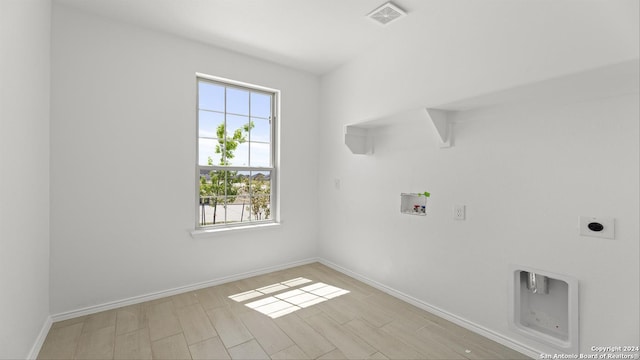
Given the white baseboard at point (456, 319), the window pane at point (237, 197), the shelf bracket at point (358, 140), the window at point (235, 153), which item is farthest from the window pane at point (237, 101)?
the white baseboard at point (456, 319)

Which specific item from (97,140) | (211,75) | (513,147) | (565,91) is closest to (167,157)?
(97,140)

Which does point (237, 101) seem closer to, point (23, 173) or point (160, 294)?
point (23, 173)

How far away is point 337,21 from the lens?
2.46 m

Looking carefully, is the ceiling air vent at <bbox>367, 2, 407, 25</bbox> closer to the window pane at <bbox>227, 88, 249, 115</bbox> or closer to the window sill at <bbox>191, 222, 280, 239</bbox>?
the window pane at <bbox>227, 88, 249, 115</bbox>

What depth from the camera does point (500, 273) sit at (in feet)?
6.47

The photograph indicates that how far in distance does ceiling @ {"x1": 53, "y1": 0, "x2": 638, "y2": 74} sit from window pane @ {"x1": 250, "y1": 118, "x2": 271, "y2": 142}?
751 mm

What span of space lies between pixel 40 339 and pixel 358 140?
2.99 meters

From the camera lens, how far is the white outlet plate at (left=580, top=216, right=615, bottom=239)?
5.02ft

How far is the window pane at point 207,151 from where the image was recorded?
2.97 meters

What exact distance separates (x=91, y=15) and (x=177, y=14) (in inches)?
28.2

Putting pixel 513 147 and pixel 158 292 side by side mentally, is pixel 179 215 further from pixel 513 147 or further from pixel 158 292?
pixel 513 147

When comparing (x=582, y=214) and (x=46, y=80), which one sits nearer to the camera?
(x=582, y=214)

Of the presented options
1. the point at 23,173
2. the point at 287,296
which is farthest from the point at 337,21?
the point at 287,296

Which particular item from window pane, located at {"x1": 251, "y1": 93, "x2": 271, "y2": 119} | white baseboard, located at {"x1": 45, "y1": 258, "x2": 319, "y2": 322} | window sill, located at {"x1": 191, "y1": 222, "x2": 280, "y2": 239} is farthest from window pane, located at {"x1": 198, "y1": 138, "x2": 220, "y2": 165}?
white baseboard, located at {"x1": 45, "y1": 258, "x2": 319, "y2": 322}
